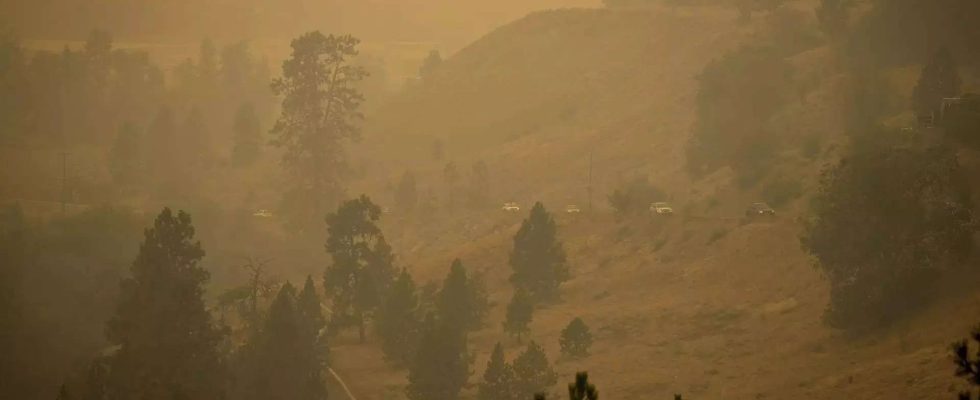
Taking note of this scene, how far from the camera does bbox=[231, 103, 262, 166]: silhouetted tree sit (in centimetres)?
11500

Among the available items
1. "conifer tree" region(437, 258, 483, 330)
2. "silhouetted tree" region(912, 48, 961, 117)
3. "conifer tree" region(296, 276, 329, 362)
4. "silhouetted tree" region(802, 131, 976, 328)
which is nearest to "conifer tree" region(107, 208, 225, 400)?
"conifer tree" region(296, 276, 329, 362)

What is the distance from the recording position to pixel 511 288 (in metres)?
67.1

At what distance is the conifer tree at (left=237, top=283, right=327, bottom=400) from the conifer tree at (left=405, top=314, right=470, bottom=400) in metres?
4.16

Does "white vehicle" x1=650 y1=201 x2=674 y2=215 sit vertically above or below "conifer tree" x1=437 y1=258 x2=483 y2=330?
→ above

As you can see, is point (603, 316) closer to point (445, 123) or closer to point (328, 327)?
point (328, 327)

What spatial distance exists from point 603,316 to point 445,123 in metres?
63.4

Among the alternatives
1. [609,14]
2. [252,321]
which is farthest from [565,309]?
[609,14]

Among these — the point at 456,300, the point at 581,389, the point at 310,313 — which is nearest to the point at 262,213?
the point at 310,313

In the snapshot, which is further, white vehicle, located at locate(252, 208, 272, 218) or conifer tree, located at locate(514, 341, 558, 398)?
white vehicle, located at locate(252, 208, 272, 218)

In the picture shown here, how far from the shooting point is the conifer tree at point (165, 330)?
137 ft

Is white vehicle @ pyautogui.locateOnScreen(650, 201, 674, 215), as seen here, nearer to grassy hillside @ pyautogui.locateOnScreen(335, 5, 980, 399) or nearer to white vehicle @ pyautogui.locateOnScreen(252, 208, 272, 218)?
grassy hillside @ pyautogui.locateOnScreen(335, 5, 980, 399)

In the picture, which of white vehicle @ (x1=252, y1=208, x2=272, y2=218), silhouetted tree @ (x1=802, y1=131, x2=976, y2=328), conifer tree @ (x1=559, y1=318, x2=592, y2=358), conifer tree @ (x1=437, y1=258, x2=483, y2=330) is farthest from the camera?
white vehicle @ (x1=252, y1=208, x2=272, y2=218)

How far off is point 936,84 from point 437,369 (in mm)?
43934

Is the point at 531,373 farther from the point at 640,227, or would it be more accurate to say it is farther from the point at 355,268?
the point at 640,227
